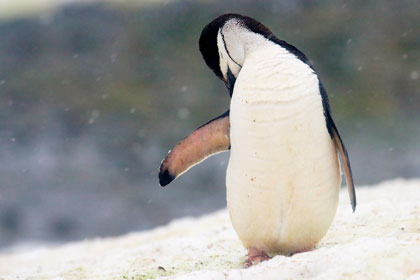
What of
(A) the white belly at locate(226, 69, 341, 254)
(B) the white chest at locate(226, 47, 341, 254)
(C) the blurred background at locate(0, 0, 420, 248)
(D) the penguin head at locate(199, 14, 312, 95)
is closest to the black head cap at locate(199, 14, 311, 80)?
(D) the penguin head at locate(199, 14, 312, 95)

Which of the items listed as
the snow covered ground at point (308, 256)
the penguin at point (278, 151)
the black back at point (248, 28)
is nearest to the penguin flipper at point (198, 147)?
the penguin at point (278, 151)

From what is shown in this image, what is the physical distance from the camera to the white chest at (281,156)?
1855 millimetres

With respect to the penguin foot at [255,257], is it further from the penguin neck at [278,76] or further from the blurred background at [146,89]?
the blurred background at [146,89]

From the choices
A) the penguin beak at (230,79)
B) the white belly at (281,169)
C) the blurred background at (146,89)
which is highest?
the penguin beak at (230,79)

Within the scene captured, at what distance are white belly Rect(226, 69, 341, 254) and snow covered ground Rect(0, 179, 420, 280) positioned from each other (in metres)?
0.16

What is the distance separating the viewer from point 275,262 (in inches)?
66.1

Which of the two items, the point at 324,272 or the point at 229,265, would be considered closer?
the point at 324,272

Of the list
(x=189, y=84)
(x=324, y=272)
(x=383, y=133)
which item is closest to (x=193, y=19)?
(x=189, y=84)

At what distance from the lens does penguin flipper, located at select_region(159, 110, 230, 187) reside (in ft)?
7.00

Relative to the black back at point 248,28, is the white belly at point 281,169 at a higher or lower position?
lower

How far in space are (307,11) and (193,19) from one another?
1.70 meters

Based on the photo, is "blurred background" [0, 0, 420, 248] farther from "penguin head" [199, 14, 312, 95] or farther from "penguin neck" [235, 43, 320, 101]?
"penguin neck" [235, 43, 320, 101]

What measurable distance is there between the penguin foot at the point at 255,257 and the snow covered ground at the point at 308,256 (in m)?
0.09

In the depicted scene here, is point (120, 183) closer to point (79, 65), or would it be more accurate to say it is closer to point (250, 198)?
point (79, 65)
